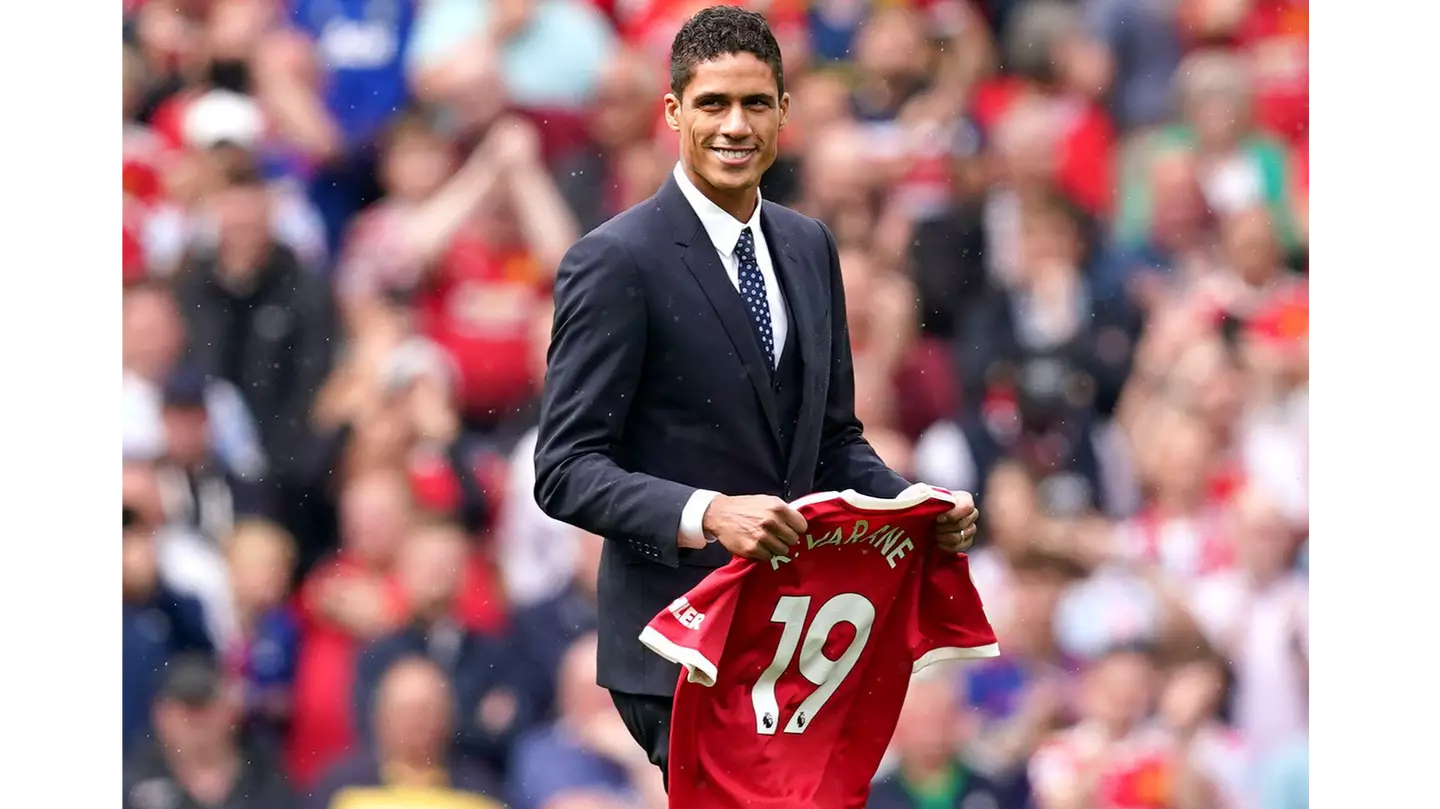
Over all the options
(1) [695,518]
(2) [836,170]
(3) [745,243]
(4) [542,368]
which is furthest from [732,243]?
(2) [836,170]

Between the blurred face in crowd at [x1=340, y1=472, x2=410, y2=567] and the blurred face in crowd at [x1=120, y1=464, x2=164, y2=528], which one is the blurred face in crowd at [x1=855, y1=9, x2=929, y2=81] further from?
the blurred face in crowd at [x1=120, y1=464, x2=164, y2=528]

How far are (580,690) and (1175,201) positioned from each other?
2.19m

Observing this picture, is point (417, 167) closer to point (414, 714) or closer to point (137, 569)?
point (137, 569)

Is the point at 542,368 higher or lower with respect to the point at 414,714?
higher

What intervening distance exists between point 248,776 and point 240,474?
84 centimetres

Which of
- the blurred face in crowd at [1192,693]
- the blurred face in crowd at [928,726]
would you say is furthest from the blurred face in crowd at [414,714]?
the blurred face in crowd at [1192,693]

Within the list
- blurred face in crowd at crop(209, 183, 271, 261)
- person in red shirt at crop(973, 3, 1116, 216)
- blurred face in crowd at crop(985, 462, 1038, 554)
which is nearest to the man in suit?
blurred face in crowd at crop(985, 462, 1038, 554)

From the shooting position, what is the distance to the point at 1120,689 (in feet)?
19.3

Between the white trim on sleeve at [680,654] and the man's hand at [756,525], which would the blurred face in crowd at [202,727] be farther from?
the man's hand at [756,525]

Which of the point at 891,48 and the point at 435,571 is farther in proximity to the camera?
the point at 891,48

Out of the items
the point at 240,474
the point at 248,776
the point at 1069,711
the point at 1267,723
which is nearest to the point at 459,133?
the point at 240,474

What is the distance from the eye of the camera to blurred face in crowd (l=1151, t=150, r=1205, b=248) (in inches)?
241

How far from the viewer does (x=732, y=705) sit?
3.40 m

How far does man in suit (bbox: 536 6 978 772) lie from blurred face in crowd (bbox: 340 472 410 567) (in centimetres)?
258
